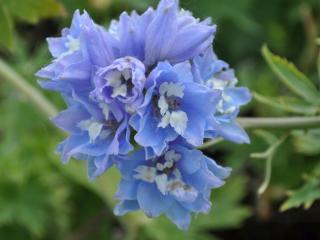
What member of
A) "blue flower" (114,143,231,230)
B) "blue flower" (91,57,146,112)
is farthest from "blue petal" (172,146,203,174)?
"blue flower" (91,57,146,112)

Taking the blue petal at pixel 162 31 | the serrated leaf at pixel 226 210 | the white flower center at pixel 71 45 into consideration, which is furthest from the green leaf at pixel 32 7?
the serrated leaf at pixel 226 210

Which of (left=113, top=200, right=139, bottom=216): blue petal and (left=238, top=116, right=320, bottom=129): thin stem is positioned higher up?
(left=113, top=200, right=139, bottom=216): blue petal

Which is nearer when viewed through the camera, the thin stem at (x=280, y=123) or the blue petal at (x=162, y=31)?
the blue petal at (x=162, y=31)

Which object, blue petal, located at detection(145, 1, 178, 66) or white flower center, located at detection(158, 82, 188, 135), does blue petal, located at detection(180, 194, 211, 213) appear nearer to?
white flower center, located at detection(158, 82, 188, 135)

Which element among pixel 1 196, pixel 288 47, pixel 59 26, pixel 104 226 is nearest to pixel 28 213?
pixel 1 196

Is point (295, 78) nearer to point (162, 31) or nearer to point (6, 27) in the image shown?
point (162, 31)

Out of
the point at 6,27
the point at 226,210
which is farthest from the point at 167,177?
the point at 226,210

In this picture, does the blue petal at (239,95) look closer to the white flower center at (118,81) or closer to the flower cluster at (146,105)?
the flower cluster at (146,105)
